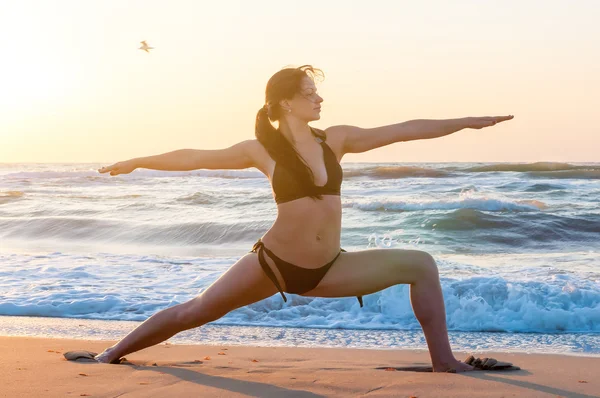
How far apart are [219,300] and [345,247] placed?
947 centimetres

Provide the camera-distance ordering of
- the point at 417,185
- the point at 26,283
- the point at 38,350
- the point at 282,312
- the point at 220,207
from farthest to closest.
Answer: the point at 417,185 < the point at 220,207 < the point at 26,283 < the point at 282,312 < the point at 38,350

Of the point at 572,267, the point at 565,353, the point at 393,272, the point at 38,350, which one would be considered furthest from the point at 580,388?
the point at 572,267

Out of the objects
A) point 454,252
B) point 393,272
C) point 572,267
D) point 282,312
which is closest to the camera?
point 393,272

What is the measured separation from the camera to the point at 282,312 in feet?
24.3

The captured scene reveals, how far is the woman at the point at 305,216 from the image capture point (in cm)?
403

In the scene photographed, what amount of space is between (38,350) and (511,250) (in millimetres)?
9328

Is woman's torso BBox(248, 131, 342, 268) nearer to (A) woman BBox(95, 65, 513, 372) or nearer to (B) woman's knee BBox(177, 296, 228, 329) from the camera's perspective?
(A) woman BBox(95, 65, 513, 372)

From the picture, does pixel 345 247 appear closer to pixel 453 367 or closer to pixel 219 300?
pixel 453 367

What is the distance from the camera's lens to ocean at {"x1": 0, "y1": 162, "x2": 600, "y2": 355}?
681 cm

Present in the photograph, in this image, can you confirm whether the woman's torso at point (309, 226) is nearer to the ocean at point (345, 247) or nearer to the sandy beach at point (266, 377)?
the sandy beach at point (266, 377)

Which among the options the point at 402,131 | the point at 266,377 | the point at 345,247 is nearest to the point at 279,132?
the point at 402,131

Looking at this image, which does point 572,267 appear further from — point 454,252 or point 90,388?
point 90,388

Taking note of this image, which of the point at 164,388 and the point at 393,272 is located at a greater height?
the point at 393,272

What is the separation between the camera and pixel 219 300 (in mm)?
4113
